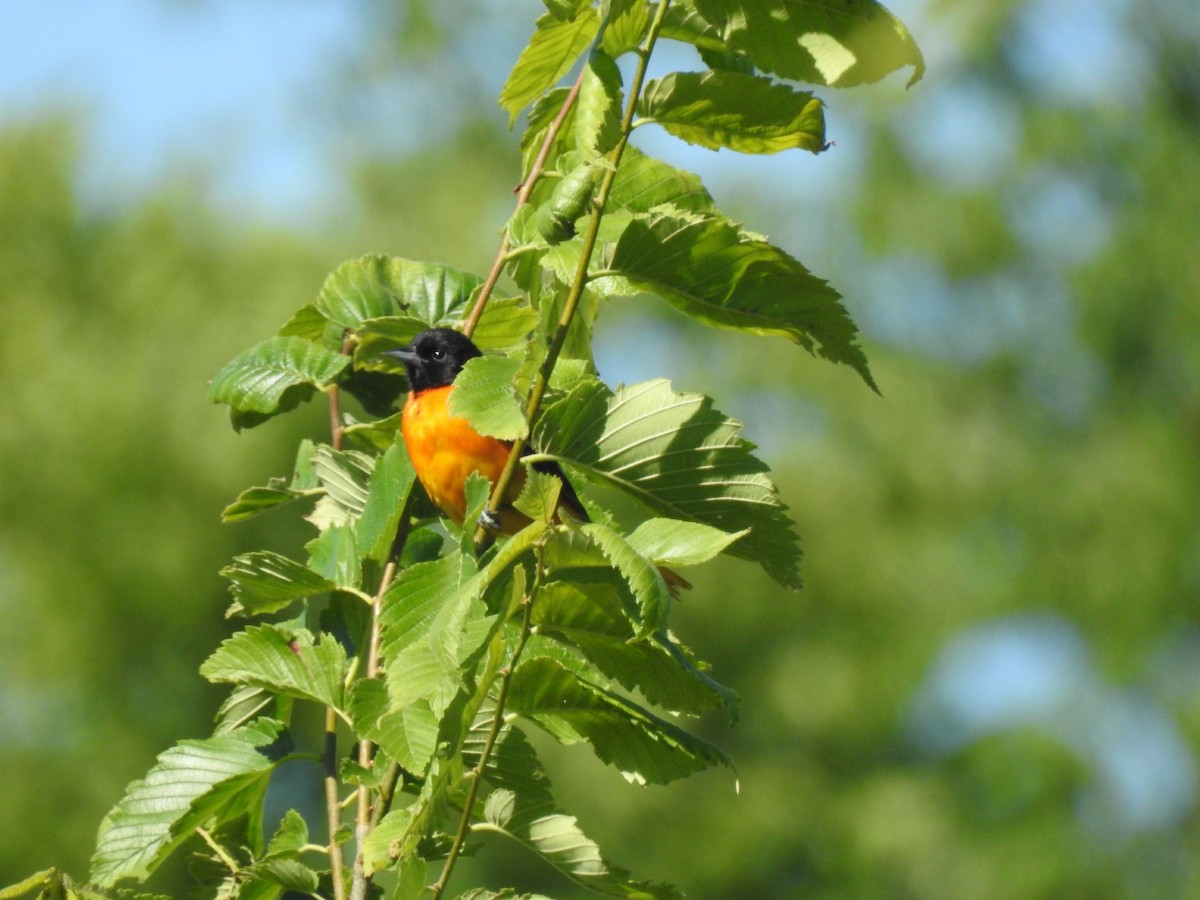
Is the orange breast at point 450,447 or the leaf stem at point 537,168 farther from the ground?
the orange breast at point 450,447

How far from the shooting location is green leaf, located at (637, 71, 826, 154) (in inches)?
54.4

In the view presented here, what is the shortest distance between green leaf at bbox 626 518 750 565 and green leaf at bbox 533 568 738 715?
78 millimetres

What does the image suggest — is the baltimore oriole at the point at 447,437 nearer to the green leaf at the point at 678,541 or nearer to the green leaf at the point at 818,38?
the green leaf at the point at 818,38

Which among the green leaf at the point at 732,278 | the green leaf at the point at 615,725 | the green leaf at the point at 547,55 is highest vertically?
the green leaf at the point at 547,55

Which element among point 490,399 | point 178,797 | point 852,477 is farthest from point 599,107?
point 852,477

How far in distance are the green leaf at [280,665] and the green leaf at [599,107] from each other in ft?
2.02

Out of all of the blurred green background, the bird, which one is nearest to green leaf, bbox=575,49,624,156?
the bird

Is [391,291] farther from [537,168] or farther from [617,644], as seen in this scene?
[617,644]

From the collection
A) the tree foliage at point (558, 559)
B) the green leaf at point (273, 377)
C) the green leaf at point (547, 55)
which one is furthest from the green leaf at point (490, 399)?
the green leaf at point (273, 377)

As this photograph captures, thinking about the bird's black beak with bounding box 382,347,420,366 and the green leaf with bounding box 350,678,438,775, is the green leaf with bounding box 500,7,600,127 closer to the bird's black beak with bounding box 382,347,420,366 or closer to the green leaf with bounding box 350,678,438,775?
the bird's black beak with bounding box 382,347,420,366

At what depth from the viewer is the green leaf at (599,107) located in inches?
53.4

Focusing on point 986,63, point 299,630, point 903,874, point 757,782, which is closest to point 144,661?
point 757,782

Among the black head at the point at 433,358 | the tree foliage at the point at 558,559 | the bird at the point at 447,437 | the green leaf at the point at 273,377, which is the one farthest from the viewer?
the bird at the point at 447,437

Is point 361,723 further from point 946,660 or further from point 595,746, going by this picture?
point 946,660
